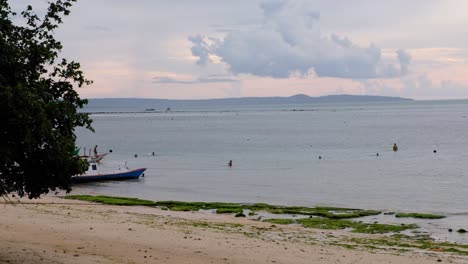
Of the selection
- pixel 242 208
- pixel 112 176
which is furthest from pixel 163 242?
pixel 112 176

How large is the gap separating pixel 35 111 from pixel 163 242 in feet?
34.7

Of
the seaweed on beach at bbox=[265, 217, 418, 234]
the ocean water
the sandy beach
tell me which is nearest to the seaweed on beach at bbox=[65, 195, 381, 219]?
the seaweed on beach at bbox=[265, 217, 418, 234]

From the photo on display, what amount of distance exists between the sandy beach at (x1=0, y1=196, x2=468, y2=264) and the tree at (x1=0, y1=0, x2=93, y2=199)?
299 centimetres

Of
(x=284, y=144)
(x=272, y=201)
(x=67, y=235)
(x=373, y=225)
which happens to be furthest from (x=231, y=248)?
(x=284, y=144)

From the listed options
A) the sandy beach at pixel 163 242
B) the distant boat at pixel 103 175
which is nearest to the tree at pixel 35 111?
the sandy beach at pixel 163 242

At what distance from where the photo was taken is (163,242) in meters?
22.9

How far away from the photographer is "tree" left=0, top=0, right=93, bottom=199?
13281 mm

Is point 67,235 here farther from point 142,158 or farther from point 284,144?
point 284,144

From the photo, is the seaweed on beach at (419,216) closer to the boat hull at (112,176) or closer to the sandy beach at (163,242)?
the sandy beach at (163,242)

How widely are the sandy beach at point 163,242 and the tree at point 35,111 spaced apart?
118 inches

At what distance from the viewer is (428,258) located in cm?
2256

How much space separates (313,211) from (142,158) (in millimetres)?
53507

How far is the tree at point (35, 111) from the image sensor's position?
13281 mm

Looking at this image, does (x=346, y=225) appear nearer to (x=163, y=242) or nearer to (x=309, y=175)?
(x=163, y=242)
